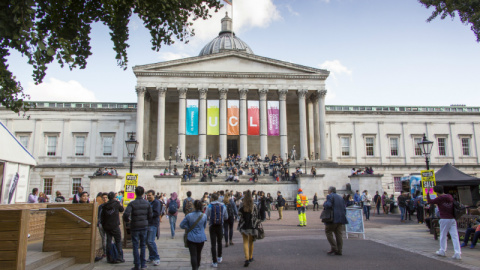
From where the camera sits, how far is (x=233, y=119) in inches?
1617

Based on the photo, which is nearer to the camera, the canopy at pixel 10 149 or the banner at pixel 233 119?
the canopy at pixel 10 149

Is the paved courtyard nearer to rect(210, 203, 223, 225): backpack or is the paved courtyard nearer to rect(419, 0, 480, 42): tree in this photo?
rect(210, 203, 223, 225): backpack

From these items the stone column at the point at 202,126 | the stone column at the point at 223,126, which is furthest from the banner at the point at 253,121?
the stone column at the point at 202,126

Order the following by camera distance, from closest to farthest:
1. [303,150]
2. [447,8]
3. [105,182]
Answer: [447,8] < [105,182] < [303,150]

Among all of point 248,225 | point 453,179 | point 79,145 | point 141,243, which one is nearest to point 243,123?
point 79,145

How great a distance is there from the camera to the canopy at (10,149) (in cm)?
1641

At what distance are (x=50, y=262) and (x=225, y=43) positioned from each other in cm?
5703

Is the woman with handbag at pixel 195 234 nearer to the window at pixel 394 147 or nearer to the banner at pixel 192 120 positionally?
the banner at pixel 192 120

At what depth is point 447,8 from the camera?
14.2 meters

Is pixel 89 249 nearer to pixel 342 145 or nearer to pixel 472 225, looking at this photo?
pixel 472 225

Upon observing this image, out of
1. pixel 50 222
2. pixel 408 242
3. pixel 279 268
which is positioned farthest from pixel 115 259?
pixel 408 242

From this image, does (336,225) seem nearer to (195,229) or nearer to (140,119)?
(195,229)

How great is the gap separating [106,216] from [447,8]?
1400 centimetres

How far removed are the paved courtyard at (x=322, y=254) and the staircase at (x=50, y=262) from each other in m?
0.63
